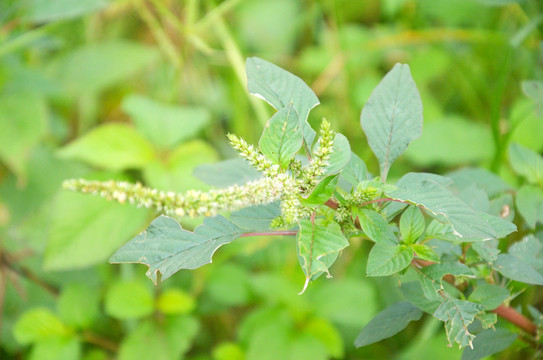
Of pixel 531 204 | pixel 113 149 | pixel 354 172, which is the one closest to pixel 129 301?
pixel 113 149

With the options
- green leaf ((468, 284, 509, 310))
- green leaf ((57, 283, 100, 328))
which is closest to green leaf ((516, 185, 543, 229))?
green leaf ((468, 284, 509, 310))

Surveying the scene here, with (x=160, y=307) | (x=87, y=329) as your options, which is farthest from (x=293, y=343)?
(x=87, y=329)

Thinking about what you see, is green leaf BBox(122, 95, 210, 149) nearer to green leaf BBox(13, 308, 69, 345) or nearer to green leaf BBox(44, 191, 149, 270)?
green leaf BBox(44, 191, 149, 270)

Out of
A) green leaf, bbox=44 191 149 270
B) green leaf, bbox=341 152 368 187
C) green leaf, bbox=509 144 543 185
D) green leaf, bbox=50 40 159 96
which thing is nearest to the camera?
green leaf, bbox=341 152 368 187

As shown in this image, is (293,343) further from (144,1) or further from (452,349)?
(144,1)

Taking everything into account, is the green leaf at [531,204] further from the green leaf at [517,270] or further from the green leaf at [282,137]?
the green leaf at [282,137]

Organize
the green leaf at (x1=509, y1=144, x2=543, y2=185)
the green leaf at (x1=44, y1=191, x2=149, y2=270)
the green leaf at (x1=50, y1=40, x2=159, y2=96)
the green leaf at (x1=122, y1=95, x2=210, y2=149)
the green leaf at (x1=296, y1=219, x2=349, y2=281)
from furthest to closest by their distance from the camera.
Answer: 1. the green leaf at (x1=50, y1=40, x2=159, y2=96)
2. the green leaf at (x1=122, y1=95, x2=210, y2=149)
3. the green leaf at (x1=44, y1=191, x2=149, y2=270)
4. the green leaf at (x1=509, y1=144, x2=543, y2=185)
5. the green leaf at (x1=296, y1=219, x2=349, y2=281)
